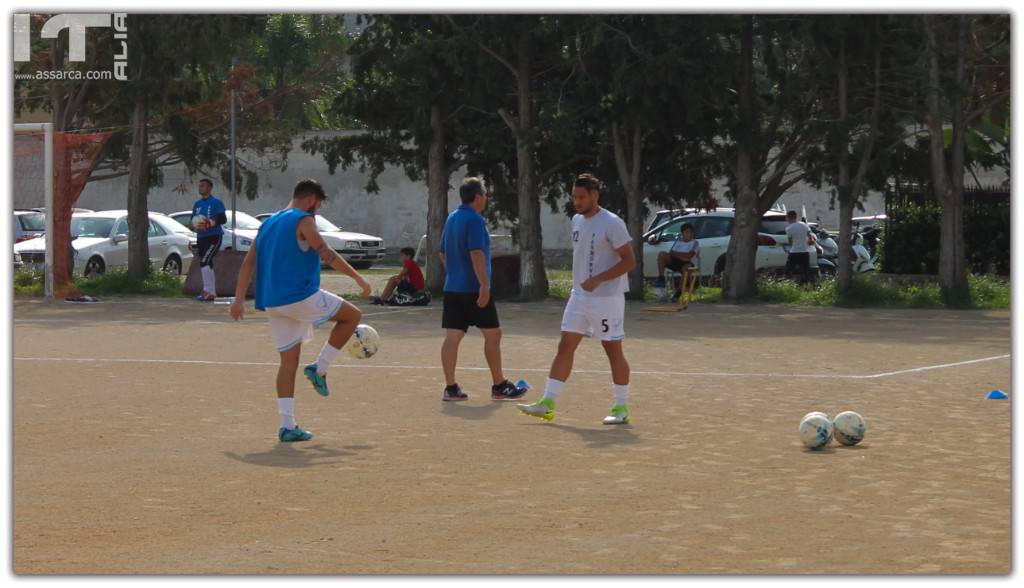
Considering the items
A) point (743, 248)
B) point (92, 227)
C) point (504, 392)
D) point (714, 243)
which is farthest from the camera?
point (92, 227)

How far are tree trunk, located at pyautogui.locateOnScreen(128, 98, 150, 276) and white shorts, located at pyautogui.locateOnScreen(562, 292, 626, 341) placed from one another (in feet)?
57.9

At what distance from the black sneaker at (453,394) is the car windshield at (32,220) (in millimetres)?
23898

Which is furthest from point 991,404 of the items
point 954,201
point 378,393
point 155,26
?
point 155,26

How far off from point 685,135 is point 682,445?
15689 millimetres

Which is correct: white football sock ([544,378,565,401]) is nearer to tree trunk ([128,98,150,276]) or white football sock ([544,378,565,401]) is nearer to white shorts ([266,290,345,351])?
white shorts ([266,290,345,351])

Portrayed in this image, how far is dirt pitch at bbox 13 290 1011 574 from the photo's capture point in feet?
21.8

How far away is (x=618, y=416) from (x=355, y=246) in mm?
26758

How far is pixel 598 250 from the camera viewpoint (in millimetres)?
10617

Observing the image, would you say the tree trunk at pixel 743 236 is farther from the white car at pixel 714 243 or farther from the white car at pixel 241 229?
the white car at pixel 241 229

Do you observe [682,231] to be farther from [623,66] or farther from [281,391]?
[281,391]

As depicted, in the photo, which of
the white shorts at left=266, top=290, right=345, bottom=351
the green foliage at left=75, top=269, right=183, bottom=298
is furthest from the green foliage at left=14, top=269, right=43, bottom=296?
the white shorts at left=266, top=290, right=345, bottom=351

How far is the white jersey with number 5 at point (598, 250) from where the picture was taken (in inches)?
417

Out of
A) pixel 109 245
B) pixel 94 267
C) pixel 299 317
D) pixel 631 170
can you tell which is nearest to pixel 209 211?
pixel 631 170

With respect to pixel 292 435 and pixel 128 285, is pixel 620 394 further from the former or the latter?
pixel 128 285
